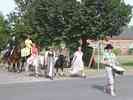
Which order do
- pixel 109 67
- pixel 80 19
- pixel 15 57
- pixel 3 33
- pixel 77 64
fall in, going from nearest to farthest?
pixel 109 67 → pixel 77 64 → pixel 15 57 → pixel 80 19 → pixel 3 33

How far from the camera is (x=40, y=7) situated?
134ft

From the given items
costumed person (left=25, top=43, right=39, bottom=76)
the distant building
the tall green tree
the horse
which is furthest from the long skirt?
the distant building

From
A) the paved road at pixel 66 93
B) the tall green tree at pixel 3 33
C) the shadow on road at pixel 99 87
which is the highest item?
the tall green tree at pixel 3 33

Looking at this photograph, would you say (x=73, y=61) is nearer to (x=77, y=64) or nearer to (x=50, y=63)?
(x=77, y=64)

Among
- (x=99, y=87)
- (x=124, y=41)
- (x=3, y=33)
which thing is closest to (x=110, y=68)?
(x=99, y=87)

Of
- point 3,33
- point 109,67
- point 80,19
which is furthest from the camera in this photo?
point 3,33

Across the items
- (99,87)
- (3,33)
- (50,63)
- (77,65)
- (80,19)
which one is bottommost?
(99,87)

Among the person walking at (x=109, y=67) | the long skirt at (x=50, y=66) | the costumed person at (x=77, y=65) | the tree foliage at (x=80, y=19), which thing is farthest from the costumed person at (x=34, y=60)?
the person walking at (x=109, y=67)

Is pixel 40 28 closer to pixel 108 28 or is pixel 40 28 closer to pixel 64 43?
pixel 64 43

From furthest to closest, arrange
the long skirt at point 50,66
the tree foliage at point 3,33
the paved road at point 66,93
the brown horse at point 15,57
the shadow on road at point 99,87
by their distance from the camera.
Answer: the tree foliage at point 3,33, the brown horse at point 15,57, the long skirt at point 50,66, the shadow on road at point 99,87, the paved road at point 66,93

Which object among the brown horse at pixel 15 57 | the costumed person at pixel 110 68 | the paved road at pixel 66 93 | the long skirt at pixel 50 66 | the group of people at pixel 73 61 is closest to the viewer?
the paved road at pixel 66 93

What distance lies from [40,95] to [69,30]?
67.9ft

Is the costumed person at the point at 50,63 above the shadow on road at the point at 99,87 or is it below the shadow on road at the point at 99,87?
above

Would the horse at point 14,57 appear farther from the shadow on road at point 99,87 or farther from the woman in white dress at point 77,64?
the shadow on road at point 99,87
